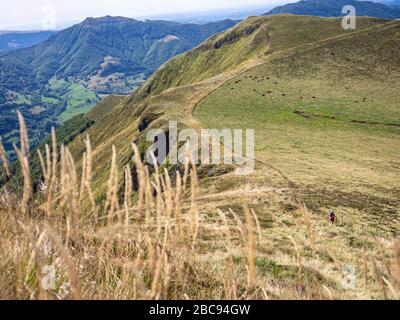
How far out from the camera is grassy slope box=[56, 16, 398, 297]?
16641 mm

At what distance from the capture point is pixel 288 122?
4941 cm

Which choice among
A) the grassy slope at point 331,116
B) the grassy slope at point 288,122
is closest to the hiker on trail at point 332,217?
the grassy slope at point 288,122

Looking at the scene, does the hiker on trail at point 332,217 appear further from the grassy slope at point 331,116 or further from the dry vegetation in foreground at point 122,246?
the dry vegetation in foreground at point 122,246

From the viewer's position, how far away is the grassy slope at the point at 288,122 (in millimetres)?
16641

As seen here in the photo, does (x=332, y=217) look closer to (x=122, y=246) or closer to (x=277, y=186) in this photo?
(x=277, y=186)

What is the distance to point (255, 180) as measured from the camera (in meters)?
26.0

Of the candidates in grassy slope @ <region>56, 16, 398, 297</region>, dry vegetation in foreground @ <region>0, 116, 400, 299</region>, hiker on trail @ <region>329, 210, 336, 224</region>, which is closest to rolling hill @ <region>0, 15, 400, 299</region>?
dry vegetation in foreground @ <region>0, 116, 400, 299</region>

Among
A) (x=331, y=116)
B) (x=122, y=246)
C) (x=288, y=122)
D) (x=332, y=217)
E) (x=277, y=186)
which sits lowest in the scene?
(x=331, y=116)

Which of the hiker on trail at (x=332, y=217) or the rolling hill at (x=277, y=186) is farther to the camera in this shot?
the hiker on trail at (x=332, y=217)

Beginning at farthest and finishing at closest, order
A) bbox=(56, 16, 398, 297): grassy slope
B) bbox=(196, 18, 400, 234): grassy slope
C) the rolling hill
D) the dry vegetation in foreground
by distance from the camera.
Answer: bbox=(196, 18, 400, 234): grassy slope → bbox=(56, 16, 398, 297): grassy slope → the rolling hill → the dry vegetation in foreground

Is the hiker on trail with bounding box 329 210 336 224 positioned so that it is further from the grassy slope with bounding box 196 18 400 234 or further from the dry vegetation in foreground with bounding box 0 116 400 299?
the dry vegetation in foreground with bounding box 0 116 400 299

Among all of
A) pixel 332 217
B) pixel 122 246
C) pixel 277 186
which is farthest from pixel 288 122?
pixel 122 246

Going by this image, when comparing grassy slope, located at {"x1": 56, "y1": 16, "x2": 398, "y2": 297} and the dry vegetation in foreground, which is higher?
the dry vegetation in foreground
